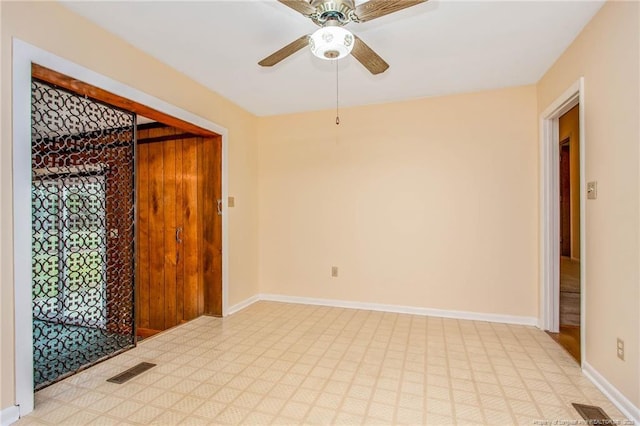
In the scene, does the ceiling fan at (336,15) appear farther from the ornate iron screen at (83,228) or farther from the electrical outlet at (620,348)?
the electrical outlet at (620,348)

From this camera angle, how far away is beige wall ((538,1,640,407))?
1785 millimetres

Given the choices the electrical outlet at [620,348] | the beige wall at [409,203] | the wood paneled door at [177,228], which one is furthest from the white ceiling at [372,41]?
the electrical outlet at [620,348]

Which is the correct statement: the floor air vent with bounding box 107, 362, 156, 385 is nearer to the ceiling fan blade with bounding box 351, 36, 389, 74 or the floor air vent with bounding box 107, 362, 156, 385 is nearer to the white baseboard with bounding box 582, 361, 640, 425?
the ceiling fan blade with bounding box 351, 36, 389, 74

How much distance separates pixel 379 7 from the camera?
1.61 m

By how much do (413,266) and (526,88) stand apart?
7.19ft

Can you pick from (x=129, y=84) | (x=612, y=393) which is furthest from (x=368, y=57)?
(x=612, y=393)

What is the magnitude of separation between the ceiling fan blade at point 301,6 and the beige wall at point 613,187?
1.76 m

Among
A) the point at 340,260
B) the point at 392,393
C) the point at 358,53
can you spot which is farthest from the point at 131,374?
the point at 358,53

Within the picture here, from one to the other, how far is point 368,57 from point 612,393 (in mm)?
2527

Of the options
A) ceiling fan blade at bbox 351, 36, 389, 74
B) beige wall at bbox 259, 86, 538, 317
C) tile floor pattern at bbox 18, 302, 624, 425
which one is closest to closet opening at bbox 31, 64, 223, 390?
tile floor pattern at bbox 18, 302, 624, 425

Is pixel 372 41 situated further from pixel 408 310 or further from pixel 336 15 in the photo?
pixel 408 310

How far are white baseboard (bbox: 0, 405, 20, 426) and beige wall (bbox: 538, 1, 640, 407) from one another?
338 centimetres

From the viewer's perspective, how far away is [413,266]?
12.1 feet

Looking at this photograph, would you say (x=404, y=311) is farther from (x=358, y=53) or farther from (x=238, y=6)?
(x=238, y=6)
